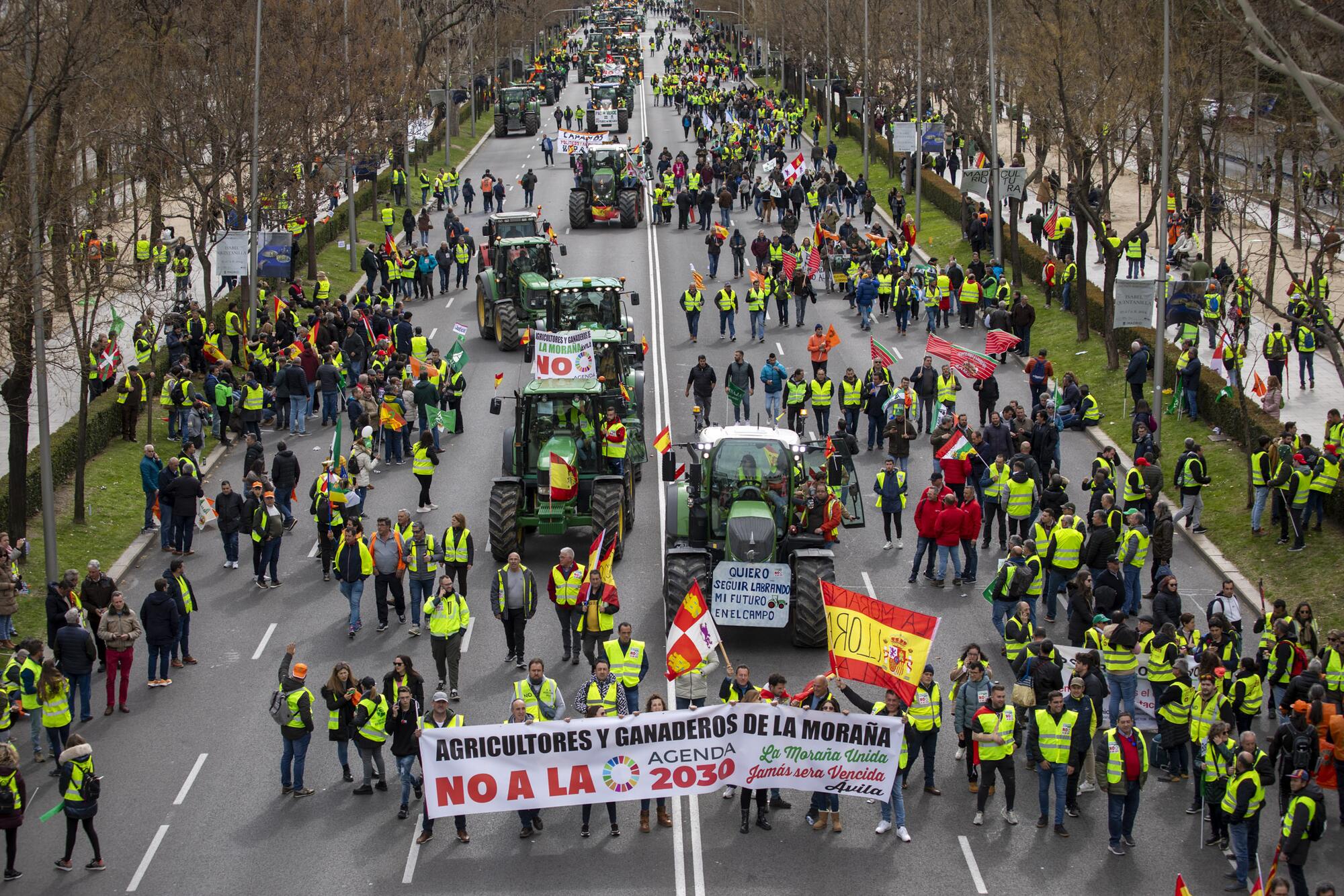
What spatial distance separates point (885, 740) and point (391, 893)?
4.95 metres

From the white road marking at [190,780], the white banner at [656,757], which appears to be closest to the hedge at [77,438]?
Answer: the white road marking at [190,780]

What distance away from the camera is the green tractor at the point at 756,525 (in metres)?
20.0

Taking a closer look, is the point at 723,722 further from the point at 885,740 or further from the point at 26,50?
the point at 26,50

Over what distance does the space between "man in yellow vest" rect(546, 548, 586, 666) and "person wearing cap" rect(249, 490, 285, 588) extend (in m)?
4.96

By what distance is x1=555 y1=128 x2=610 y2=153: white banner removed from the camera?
5512 centimetres

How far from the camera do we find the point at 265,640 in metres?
21.5

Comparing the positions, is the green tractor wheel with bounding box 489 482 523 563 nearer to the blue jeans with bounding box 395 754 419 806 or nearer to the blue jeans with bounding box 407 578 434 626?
the blue jeans with bounding box 407 578 434 626

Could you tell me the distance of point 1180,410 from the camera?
102 ft

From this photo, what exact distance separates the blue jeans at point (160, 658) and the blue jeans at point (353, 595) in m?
2.31

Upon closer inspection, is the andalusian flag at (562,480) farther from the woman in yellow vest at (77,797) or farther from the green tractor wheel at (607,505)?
the woman in yellow vest at (77,797)

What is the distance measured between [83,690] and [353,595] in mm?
3647

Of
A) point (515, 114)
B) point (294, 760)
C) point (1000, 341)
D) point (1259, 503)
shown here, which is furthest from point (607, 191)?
point (294, 760)

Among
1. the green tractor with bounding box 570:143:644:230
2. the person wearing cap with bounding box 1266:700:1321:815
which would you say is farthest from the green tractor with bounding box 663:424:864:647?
the green tractor with bounding box 570:143:644:230

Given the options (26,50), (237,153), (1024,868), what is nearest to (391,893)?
(1024,868)
